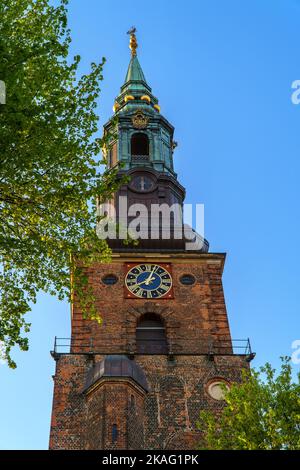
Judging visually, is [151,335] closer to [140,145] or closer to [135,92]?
[140,145]

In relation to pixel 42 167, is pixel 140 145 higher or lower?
higher

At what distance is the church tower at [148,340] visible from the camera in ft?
77.9

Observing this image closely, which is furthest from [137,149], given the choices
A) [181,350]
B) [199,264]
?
[181,350]

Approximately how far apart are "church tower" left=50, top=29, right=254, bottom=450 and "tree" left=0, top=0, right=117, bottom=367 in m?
4.32

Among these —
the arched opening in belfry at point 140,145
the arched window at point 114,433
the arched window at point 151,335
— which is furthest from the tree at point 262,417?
the arched opening in belfry at point 140,145

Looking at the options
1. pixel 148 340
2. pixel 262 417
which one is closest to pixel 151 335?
pixel 148 340

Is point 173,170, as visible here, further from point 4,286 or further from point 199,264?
point 4,286

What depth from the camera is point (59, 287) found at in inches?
636

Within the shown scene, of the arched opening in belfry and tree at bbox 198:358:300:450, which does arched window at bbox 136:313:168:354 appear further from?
the arched opening in belfry

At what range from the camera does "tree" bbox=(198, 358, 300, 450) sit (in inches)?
685

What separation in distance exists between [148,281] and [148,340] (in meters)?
2.77

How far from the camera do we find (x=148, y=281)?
30.1 metres

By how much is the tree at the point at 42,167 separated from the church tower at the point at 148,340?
Answer: 4.32 metres

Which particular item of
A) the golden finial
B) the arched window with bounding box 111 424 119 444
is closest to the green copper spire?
the golden finial
